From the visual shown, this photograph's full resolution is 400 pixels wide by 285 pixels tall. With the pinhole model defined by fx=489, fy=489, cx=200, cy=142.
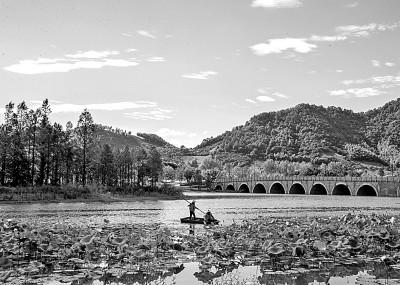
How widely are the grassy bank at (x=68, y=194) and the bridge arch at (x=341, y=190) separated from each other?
206 feet

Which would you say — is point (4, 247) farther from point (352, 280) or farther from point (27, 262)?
point (352, 280)

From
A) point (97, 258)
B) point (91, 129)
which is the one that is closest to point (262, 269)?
point (97, 258)

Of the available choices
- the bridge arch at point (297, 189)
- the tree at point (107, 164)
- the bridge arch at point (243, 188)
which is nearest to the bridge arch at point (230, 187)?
the bridge arch at point (243, 188)

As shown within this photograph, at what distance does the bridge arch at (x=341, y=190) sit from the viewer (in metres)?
128

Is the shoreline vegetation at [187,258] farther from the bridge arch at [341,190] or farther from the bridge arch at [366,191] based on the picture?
the bridge arch at [341,190]

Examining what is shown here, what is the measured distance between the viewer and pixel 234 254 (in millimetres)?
17516

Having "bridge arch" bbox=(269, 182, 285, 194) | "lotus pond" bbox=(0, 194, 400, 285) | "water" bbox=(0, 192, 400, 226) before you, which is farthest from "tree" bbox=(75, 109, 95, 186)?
"bridge arch" bbox=(269, 182, 285, 194)

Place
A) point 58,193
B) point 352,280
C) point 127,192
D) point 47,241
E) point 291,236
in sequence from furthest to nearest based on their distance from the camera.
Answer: point 127,192 < point 58,193 < point 291,236 < point 47,241 < point 352,280

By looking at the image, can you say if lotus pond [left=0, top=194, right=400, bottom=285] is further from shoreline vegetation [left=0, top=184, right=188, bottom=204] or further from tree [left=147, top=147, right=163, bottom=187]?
tree [left=147, top=147, right=163, bottom=187]

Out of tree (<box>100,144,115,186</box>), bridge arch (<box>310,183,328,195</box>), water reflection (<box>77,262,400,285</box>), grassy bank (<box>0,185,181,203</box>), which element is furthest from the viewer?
bridge arch (<box>310,183,328,195</box>)

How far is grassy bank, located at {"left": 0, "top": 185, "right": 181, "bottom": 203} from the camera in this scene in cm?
6328

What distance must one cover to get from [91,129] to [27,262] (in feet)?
228

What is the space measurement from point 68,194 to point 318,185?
288ft

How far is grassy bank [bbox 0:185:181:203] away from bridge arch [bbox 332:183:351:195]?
62.8 m
